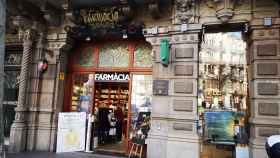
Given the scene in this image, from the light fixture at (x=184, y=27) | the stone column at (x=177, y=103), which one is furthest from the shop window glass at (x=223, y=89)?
the light fixture at (x=184, y=27)

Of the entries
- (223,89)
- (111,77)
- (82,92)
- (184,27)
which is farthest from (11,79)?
(223,89)

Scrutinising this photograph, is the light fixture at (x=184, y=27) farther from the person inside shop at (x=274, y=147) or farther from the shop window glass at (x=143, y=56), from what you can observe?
the person inside shop at (x=274, y=147)

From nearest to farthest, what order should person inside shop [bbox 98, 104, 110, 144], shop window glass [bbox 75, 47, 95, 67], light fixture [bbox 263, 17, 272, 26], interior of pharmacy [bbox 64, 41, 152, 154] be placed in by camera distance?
light fixture [bbox 263, 17, 272, 26]
interior of pharmacy [bbox 64, 41, 152, 154]
shop window glass [bbox 75, 47, 95, 67]
person inside shop [bbox 98, 104, 110, 144]

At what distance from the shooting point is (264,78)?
724cm

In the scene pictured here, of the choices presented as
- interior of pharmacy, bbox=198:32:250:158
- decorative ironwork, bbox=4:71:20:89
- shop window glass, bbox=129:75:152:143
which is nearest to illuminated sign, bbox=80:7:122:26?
shop window glass, bbox=129:75:152:143

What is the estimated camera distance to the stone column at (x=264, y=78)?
702 cm

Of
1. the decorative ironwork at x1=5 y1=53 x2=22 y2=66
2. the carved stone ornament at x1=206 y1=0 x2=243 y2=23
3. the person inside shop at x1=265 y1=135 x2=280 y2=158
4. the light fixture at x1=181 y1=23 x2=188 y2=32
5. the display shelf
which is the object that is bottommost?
the person inside shop at x1=265 y1=135 x2=280 y2=158

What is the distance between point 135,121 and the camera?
9.18 metres

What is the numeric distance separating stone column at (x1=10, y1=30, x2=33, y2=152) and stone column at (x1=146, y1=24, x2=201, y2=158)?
4345 millimetres

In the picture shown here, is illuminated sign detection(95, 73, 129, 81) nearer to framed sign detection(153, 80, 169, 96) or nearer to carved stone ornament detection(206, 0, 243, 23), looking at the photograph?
framed sign detection(153, 80, 169, 96)

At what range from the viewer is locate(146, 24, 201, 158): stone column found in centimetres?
773

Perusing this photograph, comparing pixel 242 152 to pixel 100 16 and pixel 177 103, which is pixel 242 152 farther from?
pixel 100 16

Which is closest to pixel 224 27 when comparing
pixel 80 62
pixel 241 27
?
pixel 241 27

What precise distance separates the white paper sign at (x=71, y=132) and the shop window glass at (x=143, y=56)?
100 inches
